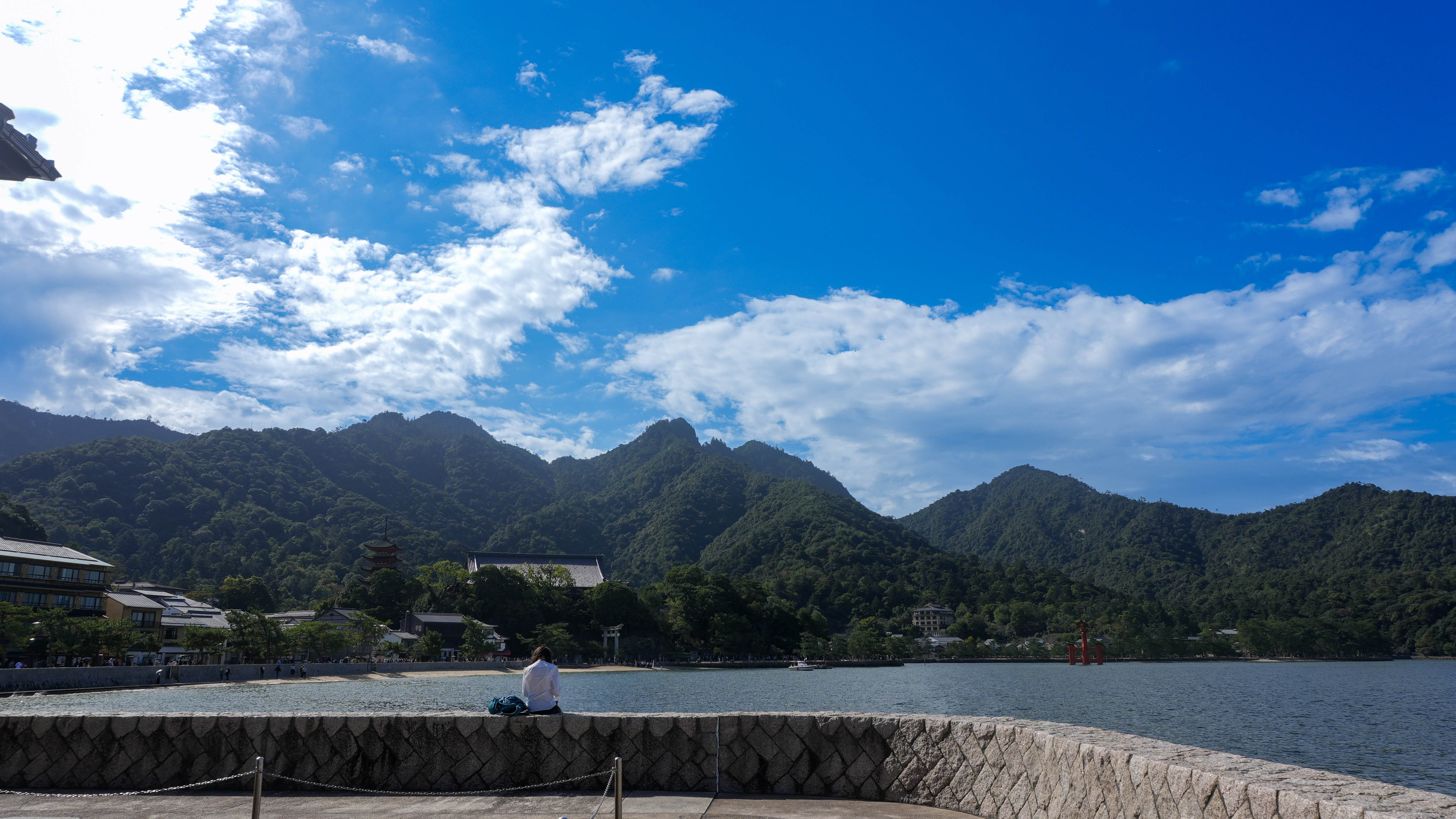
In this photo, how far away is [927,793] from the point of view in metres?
6.84

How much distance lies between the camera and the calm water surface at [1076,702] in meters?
24.4

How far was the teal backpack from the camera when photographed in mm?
7508

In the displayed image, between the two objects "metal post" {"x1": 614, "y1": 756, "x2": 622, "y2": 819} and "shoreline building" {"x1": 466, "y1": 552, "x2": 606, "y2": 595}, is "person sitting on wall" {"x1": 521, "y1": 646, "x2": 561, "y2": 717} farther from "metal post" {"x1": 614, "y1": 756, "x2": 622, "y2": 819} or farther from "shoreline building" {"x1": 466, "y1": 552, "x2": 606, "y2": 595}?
"shoreline building" {"x1": 466, "y1": 552, "x2": 606, "y2": 595}

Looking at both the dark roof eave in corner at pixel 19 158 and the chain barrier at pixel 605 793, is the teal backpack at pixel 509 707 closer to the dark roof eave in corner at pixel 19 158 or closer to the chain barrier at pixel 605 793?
the chain barrier at pixel 605 793

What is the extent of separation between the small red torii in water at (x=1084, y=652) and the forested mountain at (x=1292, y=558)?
27.1 m

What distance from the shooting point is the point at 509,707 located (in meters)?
7.53

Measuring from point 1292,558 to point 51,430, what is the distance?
26276 centimetres

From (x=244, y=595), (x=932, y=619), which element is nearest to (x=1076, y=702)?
(x=244, y=595)

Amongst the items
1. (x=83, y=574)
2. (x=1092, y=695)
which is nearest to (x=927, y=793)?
(x=1092, y=695)

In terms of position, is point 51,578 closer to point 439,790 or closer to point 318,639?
point 318,639

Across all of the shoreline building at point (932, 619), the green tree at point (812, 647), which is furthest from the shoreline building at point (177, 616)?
the shoreline building at point (932, 619)

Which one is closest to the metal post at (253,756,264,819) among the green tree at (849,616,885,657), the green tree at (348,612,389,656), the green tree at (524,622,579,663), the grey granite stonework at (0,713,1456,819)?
the grey granite stonework at (0,713,1456,819)

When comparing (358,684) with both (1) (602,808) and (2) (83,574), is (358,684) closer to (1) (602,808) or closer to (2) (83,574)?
(2) (83,574)

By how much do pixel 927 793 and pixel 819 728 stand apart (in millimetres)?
1045
